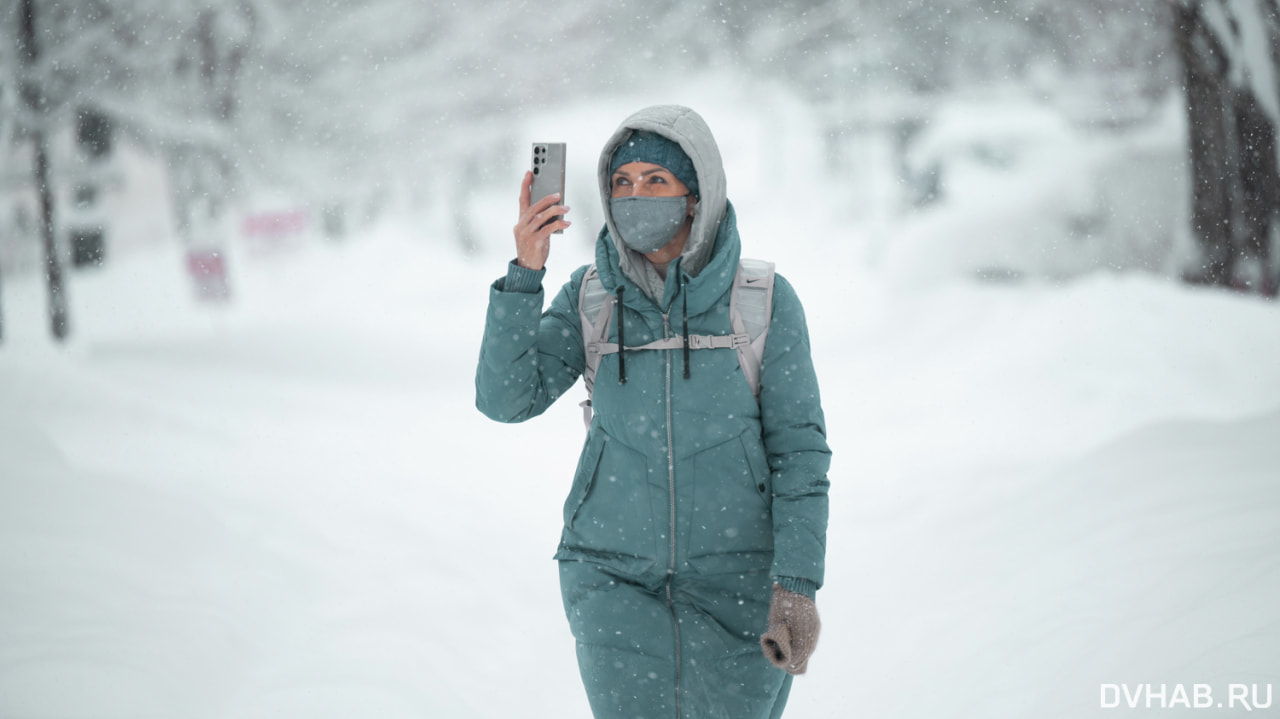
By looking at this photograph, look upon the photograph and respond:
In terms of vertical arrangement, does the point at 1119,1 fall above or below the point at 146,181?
above

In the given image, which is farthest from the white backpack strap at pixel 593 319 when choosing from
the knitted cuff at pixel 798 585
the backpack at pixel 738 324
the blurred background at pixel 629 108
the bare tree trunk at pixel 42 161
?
the bare tree trunk at pixel 42 161

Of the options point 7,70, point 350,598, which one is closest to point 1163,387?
point 350,598

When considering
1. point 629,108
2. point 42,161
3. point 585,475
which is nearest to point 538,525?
point 585,475

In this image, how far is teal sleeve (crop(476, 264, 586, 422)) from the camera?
193 centimetres

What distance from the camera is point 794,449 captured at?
196 cm

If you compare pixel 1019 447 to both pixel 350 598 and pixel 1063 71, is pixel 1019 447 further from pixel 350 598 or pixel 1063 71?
pixel 1063 71

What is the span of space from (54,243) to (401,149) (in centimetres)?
603

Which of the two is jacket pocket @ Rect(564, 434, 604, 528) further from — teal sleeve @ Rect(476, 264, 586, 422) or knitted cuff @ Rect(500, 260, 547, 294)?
knitted cuff @ Rect(500, 260, 547, 294)

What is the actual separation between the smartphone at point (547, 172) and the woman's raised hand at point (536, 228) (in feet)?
0.09

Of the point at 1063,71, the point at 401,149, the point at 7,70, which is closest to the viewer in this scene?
the point at 7,70

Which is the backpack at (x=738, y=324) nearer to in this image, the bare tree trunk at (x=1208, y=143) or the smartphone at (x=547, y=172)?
the smartphone at (x=547, y=172)

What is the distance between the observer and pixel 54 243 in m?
8.17

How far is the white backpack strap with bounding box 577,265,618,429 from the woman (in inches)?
1.5

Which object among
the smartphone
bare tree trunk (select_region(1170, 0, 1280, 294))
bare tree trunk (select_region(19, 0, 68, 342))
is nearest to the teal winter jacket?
the smartphone
